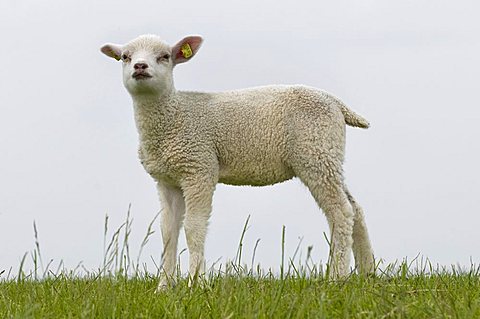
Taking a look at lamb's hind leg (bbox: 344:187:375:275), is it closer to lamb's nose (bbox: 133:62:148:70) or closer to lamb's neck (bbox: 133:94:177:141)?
lamb's neck (bbox: 133:94:177:141)

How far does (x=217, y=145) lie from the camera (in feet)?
24.7

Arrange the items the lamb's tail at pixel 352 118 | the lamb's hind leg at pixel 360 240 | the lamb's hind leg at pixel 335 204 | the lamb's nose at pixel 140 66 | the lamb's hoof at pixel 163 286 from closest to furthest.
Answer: the lamb's hoof at pixel 163 286 → the lamb's nose at pixel 140 66 → the lamb's hind leg at pixel 335 204 → the lamb's hind leg at pixel 360 240 → the lamb's tail at pixel 352 118

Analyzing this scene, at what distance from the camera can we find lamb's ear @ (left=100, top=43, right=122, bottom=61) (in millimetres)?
→ 7871

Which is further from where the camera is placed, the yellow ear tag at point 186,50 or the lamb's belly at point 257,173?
the yellow ear tag at point 186,50

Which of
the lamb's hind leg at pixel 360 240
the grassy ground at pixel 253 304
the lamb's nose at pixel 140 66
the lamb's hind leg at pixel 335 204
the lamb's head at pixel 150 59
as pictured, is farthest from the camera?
the lamb's hind leg at pixel 360 240

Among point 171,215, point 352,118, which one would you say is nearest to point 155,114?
point 171,215

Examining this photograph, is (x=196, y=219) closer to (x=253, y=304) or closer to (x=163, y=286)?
(x=163, y=286)

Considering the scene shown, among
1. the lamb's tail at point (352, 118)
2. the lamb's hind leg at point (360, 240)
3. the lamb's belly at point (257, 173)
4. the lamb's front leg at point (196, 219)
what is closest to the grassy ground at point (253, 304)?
the lamb's front leg at point (196, 219)

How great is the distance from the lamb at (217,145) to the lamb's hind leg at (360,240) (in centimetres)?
19

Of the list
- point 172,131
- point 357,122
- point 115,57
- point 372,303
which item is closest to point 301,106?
point 357,122

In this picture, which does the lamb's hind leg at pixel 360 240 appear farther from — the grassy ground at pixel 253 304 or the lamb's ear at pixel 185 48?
the grassy ground at pixel 253 304

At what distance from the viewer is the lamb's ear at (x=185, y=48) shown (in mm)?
7805

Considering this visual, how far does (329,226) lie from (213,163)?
1377mm

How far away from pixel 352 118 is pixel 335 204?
1122mm
